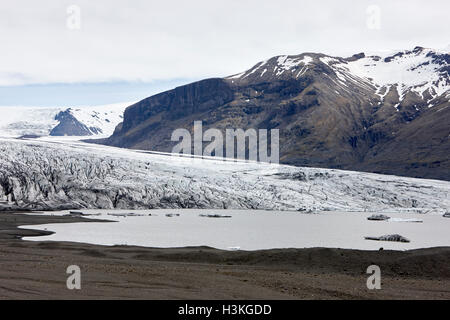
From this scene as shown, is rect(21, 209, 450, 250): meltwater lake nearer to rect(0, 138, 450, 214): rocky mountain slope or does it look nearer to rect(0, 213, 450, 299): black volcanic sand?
rect(0, 213, 450, 299): black volcanic sand

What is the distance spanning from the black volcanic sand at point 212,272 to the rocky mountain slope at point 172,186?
32376 mm

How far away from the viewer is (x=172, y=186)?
2805 inches

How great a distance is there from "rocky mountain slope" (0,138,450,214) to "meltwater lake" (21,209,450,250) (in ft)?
28.0

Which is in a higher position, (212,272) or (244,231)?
(212,272)

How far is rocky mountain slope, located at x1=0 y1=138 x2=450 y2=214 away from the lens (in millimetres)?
64500

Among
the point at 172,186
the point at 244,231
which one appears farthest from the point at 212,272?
the point at 172,186

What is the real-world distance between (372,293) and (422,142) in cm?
16274

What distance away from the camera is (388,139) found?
18588 cm

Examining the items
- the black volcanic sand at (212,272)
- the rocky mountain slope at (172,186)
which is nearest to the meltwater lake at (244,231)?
the black volcanic sand at (212,272)

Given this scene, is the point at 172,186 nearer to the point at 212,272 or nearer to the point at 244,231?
the point at 244,231

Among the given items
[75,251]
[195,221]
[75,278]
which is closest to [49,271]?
[75,278]

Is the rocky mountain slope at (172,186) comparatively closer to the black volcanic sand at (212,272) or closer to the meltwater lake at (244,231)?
the meltwater lake at (244,231)

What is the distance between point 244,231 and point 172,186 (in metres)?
28.6

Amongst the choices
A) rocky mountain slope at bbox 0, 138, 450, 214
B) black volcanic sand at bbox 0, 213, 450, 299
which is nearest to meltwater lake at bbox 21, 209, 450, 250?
black volcanic sand at bbox 0, 213, 450, 299
